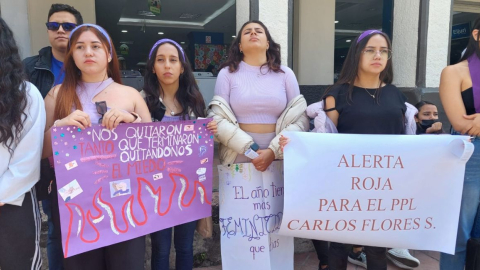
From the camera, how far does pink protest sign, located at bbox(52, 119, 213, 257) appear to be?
75.7 inches

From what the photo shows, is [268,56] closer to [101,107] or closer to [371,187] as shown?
[371,187]

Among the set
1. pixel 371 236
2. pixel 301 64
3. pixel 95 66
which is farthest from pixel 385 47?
pixel 301 64

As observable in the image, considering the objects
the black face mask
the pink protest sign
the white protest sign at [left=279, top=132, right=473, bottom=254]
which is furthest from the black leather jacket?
the black face mask

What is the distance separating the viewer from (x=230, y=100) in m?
2.59

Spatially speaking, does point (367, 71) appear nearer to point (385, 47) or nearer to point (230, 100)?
point (385, 47)

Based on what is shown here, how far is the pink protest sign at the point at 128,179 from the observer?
192 cm

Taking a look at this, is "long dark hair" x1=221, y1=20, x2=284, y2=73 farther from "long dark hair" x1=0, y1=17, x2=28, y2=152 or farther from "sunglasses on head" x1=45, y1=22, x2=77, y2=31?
"long dark hair" x1=0, y1=17, x2=28, y2=152

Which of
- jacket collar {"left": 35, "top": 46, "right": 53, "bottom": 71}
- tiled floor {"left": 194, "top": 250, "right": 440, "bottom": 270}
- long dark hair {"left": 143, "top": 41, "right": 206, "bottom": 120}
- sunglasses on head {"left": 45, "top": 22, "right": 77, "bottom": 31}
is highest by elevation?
sunglasses on head {"left": 45, "top": 22, "right": 77, "bottom": 31}

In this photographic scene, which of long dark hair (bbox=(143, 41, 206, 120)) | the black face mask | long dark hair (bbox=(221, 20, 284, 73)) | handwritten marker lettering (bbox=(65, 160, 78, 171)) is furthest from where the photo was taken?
the black face mask

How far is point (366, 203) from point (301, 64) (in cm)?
489

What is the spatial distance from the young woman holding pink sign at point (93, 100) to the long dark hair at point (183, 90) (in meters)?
0.37

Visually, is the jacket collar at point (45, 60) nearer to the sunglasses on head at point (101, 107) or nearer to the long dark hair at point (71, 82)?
the long dark hair at point (71, 82)

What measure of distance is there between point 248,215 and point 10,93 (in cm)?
168

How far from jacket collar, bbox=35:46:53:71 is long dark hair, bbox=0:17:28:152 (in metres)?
0.70
